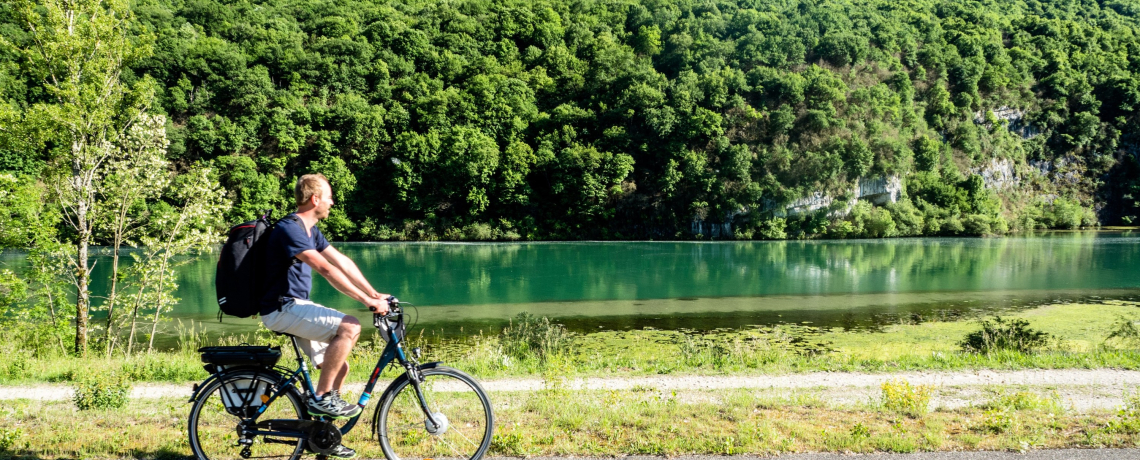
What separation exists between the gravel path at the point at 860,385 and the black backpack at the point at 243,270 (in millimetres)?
4005

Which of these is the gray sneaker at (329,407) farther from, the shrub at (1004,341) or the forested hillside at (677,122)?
the forested hillside at (677,122)

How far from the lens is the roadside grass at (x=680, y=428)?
5250mm

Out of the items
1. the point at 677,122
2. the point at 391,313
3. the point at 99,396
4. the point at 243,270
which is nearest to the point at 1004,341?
the point at 391,313

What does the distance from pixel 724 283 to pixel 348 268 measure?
32103 mm

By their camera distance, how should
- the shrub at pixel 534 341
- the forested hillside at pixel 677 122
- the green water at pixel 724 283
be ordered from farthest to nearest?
the forested hillside at pixel 677 122 → the green water at pixel 724 283 → the shrub at pixel 534 341

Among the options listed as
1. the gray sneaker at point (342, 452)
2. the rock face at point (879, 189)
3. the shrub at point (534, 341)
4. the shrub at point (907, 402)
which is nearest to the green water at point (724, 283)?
the shrub at point (534, 341)

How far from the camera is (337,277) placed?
14.5ft

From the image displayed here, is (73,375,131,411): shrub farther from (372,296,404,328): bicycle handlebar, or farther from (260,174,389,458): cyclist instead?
(372,296,404,328): bicycle handlebar

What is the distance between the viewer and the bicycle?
468 centimetres

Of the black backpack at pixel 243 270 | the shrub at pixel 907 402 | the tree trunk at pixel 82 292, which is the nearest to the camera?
the black backpack at pixel 243 270

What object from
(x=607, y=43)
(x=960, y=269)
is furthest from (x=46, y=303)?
(x=607, y=43)

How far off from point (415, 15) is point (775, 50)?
7058 centimetres

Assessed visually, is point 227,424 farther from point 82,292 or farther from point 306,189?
point 82,292

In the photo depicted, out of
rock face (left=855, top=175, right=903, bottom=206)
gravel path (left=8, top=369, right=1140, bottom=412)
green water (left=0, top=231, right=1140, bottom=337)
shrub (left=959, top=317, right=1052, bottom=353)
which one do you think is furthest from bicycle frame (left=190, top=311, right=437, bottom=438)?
rock face (left=855, top=175, right=903, bottom=206)
